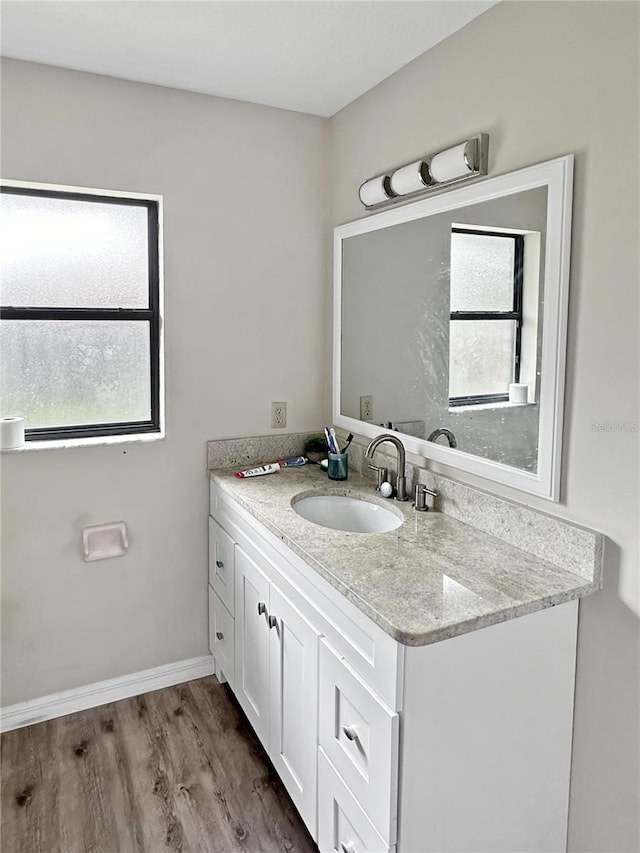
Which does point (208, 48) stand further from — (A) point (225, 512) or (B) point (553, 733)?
(B) point (553, 733)

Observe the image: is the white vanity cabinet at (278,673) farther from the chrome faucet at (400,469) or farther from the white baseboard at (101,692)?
the chrome faucet at (400,469)

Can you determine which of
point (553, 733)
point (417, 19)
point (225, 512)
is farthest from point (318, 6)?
point (553, 733)

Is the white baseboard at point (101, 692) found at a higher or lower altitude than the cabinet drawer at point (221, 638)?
lower

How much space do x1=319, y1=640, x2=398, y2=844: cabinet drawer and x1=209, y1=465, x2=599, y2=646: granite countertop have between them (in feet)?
0.64

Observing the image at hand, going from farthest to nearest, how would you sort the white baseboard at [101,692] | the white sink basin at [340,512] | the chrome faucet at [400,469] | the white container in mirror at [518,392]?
the white baseboard at [101,692] → the white sink basin at [340,512] → the chrome faucet at [400,469] → the white container in mirror at [518,392]

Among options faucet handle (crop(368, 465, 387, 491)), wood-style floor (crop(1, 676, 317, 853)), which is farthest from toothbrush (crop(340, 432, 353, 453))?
wood-style floor (crop(1, 676, 317, 853))

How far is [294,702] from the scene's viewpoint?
1.72 meters

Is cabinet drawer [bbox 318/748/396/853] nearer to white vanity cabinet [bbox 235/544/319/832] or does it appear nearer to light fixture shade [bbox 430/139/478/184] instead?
white vanity cabinet [bbox 235/544/319/832]

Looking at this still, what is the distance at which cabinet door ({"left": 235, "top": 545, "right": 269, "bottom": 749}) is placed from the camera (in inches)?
76.4

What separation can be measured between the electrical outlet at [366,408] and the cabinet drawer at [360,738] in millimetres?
1017

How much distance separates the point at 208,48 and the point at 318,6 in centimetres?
43

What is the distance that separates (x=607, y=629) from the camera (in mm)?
1444

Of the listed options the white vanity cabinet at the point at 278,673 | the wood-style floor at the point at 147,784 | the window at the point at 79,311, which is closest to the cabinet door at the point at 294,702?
the white vanity cabinet at the point at 278,673

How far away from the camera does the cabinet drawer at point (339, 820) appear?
4.53 ft
